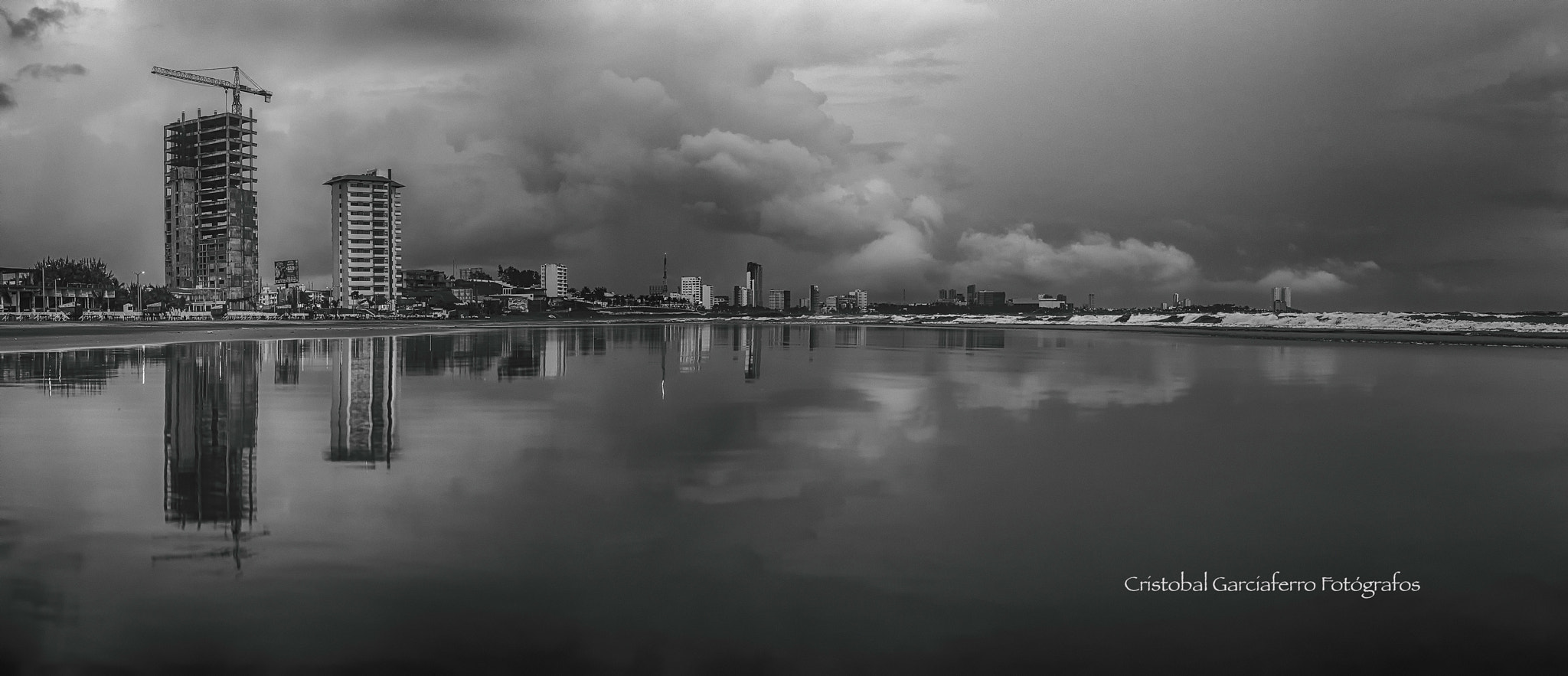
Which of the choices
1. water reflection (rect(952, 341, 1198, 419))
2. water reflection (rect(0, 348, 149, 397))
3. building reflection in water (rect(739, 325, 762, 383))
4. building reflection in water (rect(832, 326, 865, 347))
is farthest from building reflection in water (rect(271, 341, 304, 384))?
building reflection in water (rect(832, 326, 865, 347))

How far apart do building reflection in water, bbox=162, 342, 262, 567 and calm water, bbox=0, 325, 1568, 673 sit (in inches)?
3.7

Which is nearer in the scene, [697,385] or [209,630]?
[209,630]

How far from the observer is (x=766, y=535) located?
31.4ft

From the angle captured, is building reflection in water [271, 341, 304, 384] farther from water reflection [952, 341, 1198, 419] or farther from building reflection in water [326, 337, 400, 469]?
water reflection [952, 341, 1198, 419]

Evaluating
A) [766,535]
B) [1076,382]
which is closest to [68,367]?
[766,535]

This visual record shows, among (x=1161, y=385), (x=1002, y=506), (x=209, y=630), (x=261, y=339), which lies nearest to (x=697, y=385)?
(x=1161, y=385)

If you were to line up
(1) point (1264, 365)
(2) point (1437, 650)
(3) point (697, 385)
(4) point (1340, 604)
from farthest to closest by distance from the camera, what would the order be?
(1) point (1264, 365), (3) point (697, 385), (4) point (1340, 604), (2) point (1437, 650)

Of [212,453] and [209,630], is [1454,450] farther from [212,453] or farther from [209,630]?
[212,453]

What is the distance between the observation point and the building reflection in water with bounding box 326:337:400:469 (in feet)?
48.7

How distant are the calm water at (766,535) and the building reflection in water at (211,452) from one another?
0.09 metres

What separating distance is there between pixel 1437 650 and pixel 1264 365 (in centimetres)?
3718

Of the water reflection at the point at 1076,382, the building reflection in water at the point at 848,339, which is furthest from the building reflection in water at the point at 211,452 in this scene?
the building reflection in water at the point at 848,339

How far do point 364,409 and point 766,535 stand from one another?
14901mm

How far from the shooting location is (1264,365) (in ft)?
131
